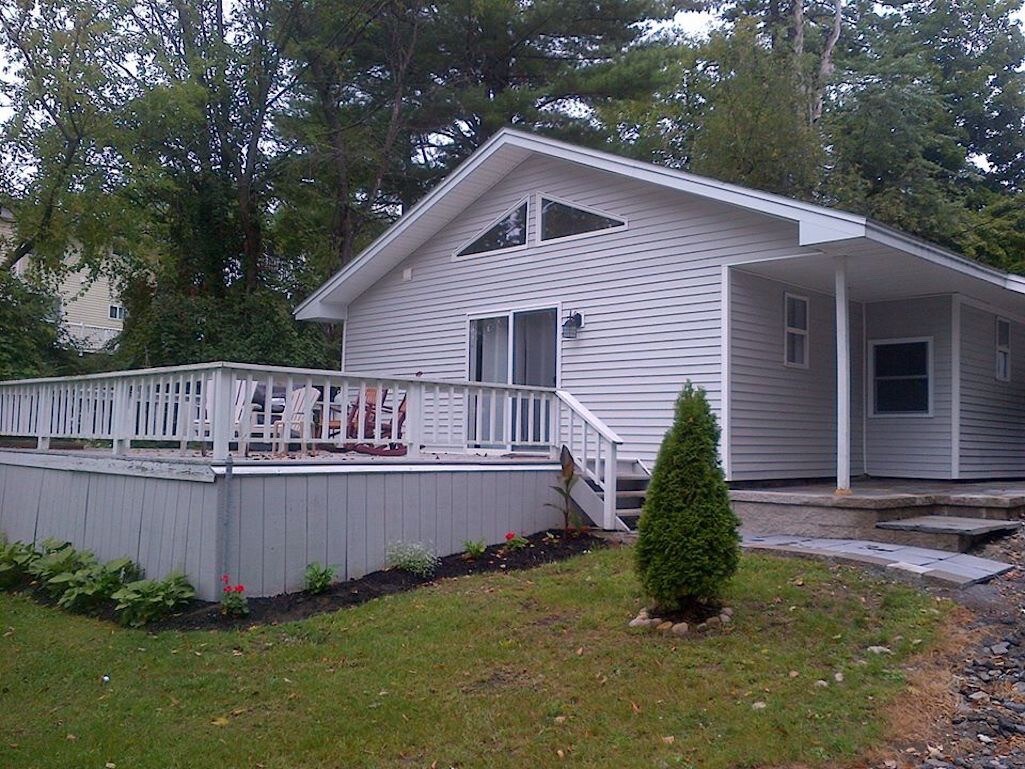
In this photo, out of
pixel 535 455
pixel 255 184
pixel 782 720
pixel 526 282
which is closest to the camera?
pixel 782 720

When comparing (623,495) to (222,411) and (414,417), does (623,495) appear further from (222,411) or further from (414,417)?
(222,411)

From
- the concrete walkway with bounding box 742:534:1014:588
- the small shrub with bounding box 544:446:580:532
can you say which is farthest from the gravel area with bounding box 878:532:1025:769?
the small shrub with bounding box 544:446:580:532

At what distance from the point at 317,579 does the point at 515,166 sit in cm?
709

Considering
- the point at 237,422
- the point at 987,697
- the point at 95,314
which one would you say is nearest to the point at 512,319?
the point at 237,422

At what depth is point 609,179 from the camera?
38.1 feet

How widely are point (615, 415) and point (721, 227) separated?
2.45 meters

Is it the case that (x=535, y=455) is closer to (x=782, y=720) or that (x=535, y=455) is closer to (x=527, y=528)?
(x=527, y=528)

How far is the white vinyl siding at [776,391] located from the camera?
Answer: 10477mm

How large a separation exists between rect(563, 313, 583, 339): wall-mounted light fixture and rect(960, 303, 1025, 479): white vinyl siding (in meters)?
4.67

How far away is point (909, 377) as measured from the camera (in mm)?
12188

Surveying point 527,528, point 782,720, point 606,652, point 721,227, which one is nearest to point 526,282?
point 721,227

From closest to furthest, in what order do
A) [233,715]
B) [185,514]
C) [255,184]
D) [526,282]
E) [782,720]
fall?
1. [782,720]
2. [233,715]
3. [185,514]
4. [526,282]
5. [255,184]

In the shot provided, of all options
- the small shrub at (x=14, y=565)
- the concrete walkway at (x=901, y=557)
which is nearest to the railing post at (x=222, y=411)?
the small shrub at (x=14, y=565)

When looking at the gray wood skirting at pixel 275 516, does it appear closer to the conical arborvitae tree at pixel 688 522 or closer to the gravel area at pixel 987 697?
the conical arborvitae tree at pixel 688 522
